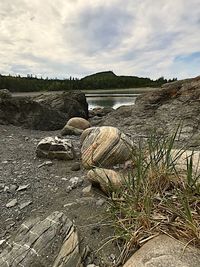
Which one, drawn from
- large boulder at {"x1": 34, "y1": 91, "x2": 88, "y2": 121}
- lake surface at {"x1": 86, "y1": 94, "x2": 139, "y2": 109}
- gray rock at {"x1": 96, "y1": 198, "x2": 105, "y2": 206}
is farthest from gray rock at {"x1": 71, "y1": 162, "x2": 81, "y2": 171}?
lake surface at {"x1": 86, "y1": 94, "x2": 139, "y2": 109}

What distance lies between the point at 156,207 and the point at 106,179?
91 cm

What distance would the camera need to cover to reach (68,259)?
270 cm

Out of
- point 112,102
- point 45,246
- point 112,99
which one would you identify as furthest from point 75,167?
point 112,99

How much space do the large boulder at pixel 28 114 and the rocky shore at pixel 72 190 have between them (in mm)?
44

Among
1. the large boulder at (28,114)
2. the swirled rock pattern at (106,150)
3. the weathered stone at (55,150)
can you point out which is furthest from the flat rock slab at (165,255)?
the large boulder at (28,114)

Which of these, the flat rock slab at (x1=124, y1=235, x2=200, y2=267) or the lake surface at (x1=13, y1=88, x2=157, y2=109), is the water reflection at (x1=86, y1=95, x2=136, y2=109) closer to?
the lake surface at (x1=13, y1=88, x2=157, y2=109)

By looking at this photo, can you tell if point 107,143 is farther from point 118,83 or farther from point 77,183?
point 118,83

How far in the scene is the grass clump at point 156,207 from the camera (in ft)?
9.05

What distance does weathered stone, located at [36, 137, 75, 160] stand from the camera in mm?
5586

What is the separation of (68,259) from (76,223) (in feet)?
2.25

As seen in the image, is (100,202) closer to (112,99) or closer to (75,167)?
(75,167)

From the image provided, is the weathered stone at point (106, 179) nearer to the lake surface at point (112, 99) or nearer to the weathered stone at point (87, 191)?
the weathered stone at point (87, 191)

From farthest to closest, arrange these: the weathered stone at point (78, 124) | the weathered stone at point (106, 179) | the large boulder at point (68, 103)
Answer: the large boulder at point (68, 103)
the weathered stone at point (78, 124)
the weathered stone at point (106, 179)

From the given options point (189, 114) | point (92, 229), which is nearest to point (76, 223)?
point (92, 229)
